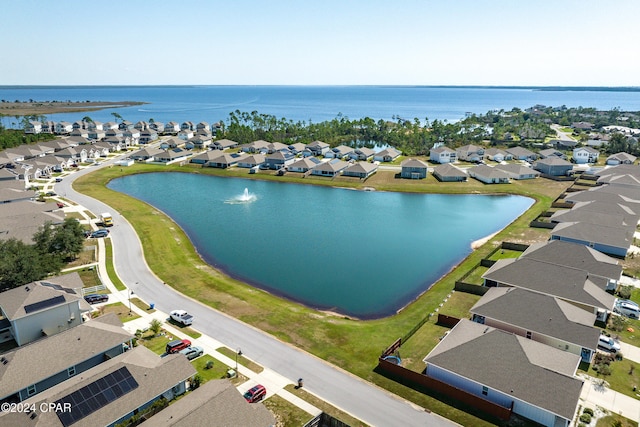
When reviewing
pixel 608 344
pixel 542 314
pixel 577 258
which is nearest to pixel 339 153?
pixel 577 258

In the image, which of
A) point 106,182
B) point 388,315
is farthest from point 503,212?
point 106,182

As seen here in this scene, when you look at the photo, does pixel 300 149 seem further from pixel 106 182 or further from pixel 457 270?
pixel 457 270

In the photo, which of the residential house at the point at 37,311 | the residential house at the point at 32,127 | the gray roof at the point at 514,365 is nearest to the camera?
the gray roof at the point at 514,365

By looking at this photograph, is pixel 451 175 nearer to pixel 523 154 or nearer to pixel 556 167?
pixel 556 167

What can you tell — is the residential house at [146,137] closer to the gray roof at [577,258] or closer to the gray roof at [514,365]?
the gray roof at [577,258]

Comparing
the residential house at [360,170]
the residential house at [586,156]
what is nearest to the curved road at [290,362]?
the residential house at [360,170]
